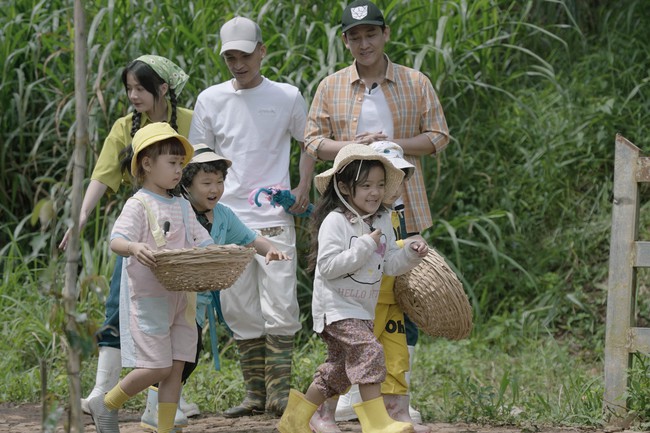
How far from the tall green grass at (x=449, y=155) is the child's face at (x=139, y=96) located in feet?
5.14

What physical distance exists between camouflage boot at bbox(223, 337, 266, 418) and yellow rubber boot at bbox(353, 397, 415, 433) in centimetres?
113

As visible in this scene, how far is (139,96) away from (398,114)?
115cm

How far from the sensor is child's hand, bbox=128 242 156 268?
3936mm

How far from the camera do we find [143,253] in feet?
13.0

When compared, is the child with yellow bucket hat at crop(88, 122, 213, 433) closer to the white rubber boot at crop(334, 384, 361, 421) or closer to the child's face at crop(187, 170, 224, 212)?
the child's face at crop(187, 170, 224, 212)

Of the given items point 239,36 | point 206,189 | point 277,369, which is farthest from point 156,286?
point 239,36

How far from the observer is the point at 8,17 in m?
7.93

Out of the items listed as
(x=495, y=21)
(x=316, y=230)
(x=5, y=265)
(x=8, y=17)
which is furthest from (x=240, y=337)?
(x=8, y=17)

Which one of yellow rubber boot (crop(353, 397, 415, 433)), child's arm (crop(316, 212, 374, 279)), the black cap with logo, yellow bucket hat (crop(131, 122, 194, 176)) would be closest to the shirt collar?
the black cap with logo

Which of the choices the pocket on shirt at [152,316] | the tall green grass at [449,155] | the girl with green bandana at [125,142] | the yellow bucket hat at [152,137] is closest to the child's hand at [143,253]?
the pocket on shirt at [152,316]

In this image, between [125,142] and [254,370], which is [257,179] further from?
[254,370]

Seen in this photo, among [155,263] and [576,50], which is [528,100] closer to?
[576,50]

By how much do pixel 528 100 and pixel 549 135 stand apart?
0.73 metres

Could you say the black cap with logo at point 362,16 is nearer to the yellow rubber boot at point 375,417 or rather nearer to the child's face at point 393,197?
the child's face at point 393,197
